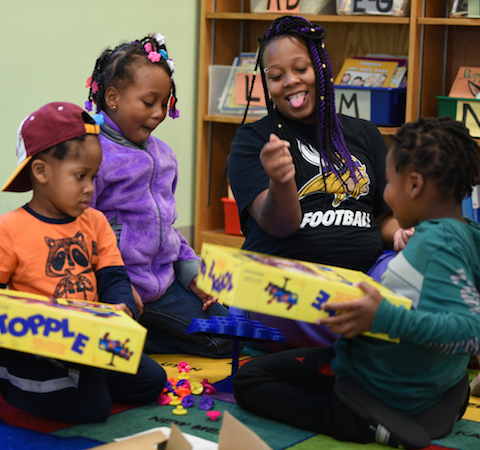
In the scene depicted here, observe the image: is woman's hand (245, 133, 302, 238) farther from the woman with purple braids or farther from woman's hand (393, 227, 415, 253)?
woman's hand (393, 227, 415, 253)

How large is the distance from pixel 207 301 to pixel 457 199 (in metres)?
0.76

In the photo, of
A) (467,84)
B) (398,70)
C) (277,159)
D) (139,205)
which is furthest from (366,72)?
(277,159)

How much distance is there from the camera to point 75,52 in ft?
7.13

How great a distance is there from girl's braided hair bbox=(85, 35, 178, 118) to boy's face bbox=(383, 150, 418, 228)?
0.71 m

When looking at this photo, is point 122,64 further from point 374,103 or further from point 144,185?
point 374,103

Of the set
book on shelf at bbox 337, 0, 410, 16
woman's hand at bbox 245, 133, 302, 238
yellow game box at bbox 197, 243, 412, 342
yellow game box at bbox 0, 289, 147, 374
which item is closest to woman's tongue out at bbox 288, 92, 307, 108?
woman's hand at bbox 245, 133, 302, 238

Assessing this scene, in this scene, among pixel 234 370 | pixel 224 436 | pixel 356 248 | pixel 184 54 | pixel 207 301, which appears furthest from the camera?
pixel 184 54

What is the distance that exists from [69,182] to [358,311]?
57cm

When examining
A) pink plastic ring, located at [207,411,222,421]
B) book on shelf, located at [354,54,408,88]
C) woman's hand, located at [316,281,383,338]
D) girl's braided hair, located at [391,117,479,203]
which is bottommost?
pink plastic ring, located at [207,411,222,421]

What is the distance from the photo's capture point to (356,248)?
1.40 m

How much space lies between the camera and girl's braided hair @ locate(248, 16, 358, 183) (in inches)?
56.7

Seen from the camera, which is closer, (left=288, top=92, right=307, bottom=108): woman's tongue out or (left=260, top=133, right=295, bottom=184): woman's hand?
(left=260, top=133, right=295, bottom=184): woman's hand

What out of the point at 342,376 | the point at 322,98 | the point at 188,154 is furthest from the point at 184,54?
the point at 342,376

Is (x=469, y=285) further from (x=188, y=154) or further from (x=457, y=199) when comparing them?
(x=188, y=154)
